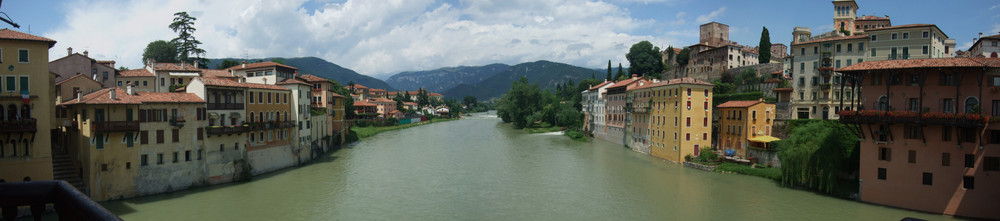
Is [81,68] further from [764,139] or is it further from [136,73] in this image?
[764,139]

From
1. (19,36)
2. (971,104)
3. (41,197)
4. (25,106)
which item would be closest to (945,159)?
(971,104)

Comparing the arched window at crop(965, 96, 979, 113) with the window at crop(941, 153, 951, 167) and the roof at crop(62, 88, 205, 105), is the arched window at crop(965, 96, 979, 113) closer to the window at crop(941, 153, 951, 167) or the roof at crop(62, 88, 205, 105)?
the window at crop(941, 153, 951, 167)

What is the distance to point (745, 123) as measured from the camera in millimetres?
35500

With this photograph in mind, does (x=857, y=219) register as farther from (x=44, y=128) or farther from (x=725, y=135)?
(x=44, y=128)

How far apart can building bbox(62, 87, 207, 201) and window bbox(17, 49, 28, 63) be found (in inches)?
109

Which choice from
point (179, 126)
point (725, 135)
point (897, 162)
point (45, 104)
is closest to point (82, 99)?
point (45, 104)

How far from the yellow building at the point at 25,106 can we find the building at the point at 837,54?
141 feet

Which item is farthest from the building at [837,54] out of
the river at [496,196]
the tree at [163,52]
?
the tree at [163,52]

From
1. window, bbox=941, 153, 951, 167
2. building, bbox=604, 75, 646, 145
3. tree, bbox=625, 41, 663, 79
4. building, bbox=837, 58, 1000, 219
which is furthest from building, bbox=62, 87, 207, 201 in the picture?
tree, bbox=625, 41, 663, 79

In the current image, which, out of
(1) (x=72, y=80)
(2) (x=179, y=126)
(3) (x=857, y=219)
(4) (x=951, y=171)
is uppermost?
(1) (x=72, y=80)

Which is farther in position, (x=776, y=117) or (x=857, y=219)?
(x=776, y=117)

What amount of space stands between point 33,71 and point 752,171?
1491 inches

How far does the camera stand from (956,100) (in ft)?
68.1

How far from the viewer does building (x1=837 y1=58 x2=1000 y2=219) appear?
2016cm
